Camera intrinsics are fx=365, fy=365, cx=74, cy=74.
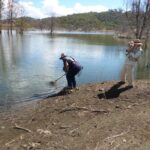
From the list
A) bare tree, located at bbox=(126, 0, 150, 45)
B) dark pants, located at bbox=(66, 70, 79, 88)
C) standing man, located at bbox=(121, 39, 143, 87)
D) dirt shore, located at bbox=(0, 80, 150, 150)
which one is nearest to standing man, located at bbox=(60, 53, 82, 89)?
dark pants, located at bbox=(66, 70, 79, 88)

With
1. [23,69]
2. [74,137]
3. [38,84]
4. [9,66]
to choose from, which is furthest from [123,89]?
[9,66]

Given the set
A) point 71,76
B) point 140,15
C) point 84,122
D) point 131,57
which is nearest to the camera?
point 84,122

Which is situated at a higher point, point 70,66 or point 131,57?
point 131,57

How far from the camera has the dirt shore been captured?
8227 mm

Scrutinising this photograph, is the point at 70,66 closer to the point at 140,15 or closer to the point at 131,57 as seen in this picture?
the point at 131,57

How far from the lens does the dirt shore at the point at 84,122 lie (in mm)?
8227

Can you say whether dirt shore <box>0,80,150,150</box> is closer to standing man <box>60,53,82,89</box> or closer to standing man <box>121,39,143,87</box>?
standing man <box>121,39,143,87</box>

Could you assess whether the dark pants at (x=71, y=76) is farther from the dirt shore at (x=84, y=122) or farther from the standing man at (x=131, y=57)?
the standing man at (x=131, y=57)

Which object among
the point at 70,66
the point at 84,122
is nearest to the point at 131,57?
the point at 70,66

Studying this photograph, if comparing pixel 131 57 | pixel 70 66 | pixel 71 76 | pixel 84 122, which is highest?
pixel 131 57

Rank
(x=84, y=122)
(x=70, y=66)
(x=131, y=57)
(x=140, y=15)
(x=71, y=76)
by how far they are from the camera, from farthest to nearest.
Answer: (x=140, y=15) < (x=71, y=76) < (x=70, y=66) < (x=131, y=57) < (x=84, y=122)

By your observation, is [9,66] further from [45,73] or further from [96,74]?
[96,74]

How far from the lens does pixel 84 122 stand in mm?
9680

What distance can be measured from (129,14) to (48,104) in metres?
22.2
